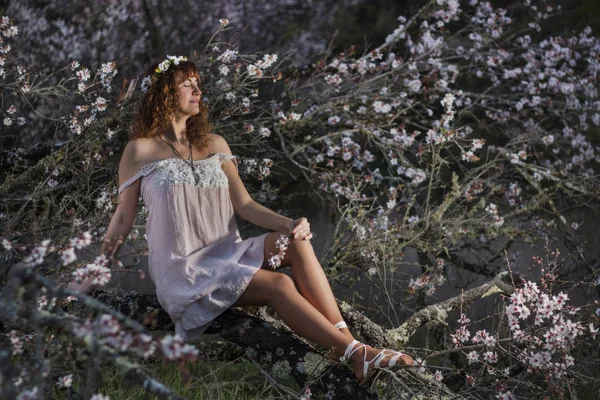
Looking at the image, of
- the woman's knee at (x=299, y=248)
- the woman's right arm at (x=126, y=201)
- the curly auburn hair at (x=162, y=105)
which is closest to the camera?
the woman's knee at (x=299, y=248)

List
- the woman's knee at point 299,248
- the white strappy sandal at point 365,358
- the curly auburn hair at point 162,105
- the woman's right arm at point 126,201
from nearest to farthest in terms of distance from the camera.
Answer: the white strappy sandal at point 365,358 < the woman's knee at point 299,248 < the woman's right arm at point 126,201 < the curly auburn hair at point 162,105

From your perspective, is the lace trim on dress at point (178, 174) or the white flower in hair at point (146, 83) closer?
the lace trim on dress at point (178, 174)

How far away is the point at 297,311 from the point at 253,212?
0.55 metres

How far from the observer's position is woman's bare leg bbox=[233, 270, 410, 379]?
8.30ft

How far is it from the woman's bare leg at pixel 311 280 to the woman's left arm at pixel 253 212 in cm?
5

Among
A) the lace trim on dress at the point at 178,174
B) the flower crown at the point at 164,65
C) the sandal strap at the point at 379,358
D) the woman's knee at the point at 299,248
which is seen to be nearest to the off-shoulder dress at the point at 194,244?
the lace trim on dress at the point at 178,174

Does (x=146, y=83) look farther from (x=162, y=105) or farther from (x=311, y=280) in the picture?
(x=311, y=280)

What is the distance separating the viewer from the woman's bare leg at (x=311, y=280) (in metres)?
2.67

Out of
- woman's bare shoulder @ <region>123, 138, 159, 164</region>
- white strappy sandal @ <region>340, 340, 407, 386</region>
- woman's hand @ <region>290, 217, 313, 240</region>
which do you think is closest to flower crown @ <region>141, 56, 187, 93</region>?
woman's bare shoulder @ <region>123, 138, 159, 164</region>

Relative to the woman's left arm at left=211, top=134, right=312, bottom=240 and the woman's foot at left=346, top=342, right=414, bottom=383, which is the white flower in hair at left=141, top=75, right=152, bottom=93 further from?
the woman's foot at left=346, top=342, right=414, bottom=383

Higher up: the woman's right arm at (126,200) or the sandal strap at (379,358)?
the woman's right arm at (126,200)

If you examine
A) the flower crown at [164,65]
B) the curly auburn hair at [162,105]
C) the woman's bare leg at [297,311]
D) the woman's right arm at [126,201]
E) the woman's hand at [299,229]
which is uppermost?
the flower crown at [164,65]

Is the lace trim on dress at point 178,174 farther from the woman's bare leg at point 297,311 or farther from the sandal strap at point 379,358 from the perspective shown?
the sandal strap at point 379,358

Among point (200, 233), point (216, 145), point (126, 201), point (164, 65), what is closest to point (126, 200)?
point (126, 201)
